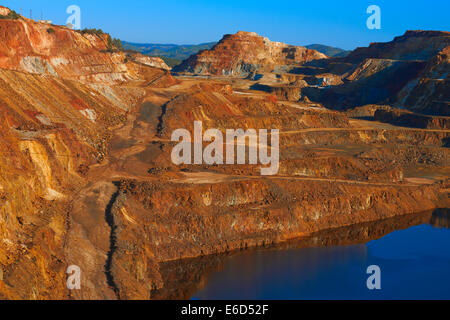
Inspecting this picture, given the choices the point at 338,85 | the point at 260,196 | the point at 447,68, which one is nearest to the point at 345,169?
the point at 260,196

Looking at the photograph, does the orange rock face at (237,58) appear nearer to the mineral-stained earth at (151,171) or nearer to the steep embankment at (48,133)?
the mineral-stained earth at (151,171)

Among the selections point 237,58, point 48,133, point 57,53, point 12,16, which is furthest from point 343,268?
point 237,58

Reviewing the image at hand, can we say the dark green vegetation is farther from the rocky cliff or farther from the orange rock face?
the orange rock face

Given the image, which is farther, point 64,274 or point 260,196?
point 260,196

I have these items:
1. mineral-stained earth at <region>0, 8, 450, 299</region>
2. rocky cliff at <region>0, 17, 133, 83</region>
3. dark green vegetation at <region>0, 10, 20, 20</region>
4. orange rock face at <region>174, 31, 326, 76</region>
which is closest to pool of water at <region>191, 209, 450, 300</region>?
mineral-stained earth at <region>0, 8, 450, 299</region>

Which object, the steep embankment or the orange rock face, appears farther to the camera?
the orange rock face

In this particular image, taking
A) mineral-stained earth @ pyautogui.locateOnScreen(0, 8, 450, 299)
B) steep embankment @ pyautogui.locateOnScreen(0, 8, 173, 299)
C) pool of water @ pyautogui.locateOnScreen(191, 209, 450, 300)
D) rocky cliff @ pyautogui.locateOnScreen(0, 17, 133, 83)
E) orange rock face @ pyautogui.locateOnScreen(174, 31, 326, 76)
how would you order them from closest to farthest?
1. steep embankment @ pyautogui.locateOnScreen(0, 8, 173, 299)
2. mineral-stained earth @ pyautogui.locateOnScreen(0, 8, 450, 299)
3. pool of water @ pyautogui.locateOnScreen(191, 209, 450, 300)
4. rocky cliff @ pyautogui.locateOnScreen(0, 17, 133, 83)
5. orange rock face @ pyautogui.locateOnScreen(174, 31, 326, 76)

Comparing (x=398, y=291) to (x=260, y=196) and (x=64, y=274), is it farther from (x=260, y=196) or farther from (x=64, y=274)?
(x=64, y=274)
